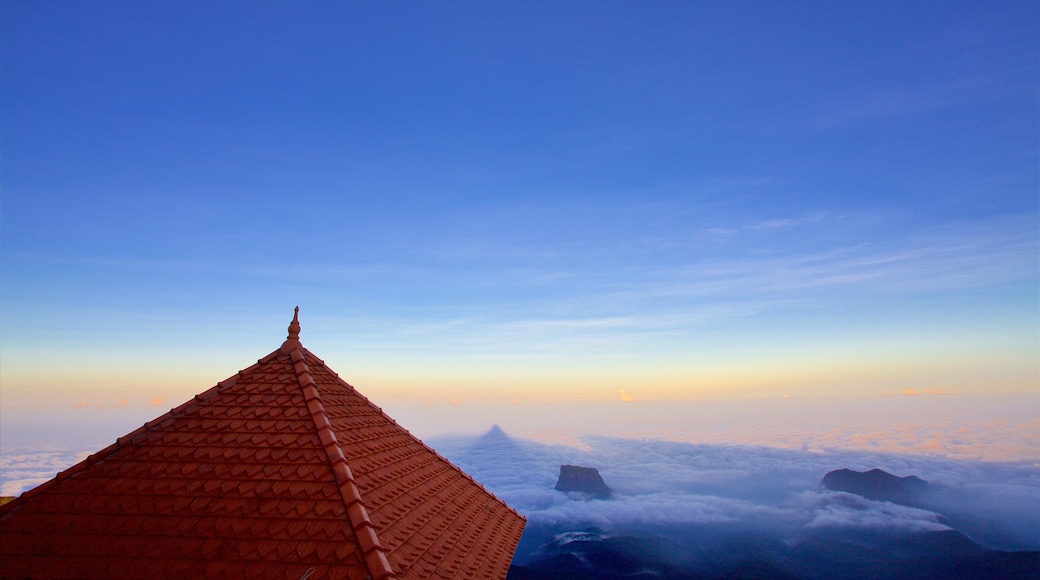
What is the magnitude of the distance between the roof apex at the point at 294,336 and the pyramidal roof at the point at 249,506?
782 mm

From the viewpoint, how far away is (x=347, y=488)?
7191mm

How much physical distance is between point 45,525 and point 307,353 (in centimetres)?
540

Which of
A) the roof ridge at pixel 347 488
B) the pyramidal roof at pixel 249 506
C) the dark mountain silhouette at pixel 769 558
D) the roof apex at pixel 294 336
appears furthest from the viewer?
the dark mountain silhouette at pixel 769 558

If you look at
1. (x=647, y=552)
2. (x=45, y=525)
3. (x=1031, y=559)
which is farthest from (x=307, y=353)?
(x=1031, y=559)

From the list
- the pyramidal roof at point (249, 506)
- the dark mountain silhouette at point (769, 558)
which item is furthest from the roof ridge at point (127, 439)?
the dark mountain silhouette at point (769, 558)

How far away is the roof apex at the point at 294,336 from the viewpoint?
1125cm

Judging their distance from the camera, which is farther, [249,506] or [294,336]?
[294,336]

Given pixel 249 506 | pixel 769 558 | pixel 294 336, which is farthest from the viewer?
pixel 769 558

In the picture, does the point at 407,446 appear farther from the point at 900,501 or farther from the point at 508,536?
the point at 900,501

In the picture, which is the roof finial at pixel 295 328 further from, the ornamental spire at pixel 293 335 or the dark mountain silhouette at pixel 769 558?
the dark mountain silhouette at pixel 769 558

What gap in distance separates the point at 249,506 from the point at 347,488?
4.81 ft

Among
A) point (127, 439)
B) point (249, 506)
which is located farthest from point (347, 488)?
point (127, 439)

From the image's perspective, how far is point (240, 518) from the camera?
6918mm

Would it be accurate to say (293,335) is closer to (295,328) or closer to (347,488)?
(295,328)
